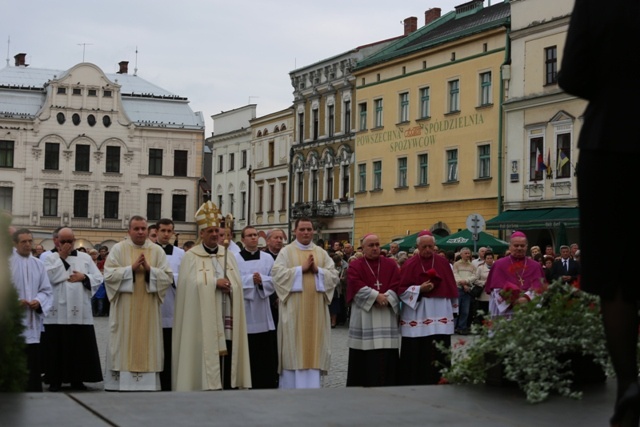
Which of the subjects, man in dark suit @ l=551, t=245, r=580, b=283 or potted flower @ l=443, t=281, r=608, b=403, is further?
man in dark suit @ l=551, t=245, r=580, b=283

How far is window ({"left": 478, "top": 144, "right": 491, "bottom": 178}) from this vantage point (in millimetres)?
46406

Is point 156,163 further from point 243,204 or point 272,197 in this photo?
point 272,197

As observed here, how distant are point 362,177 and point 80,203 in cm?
2780

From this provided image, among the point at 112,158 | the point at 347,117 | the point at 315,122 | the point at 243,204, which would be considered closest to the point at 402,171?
the point at 347,117

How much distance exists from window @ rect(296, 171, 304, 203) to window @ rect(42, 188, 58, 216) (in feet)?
66.2

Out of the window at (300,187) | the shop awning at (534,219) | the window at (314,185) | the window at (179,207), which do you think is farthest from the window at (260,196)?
the shop awning at (534,219)

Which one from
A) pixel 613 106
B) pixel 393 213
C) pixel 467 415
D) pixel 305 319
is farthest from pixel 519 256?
pixel 393 213

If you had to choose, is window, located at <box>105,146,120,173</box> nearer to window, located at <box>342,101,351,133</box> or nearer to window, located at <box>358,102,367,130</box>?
window, located at <box>342,101,351,133</box>

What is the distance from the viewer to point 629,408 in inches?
171

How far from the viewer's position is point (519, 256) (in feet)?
45.2

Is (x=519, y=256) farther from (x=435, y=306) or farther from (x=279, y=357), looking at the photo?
(x=279, y=357)

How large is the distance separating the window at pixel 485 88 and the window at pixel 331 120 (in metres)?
14.6

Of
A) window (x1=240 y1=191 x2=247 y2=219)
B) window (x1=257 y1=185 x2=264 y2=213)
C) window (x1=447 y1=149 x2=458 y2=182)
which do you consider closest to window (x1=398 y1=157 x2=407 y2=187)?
window (x1=447 y1=149 x2=458 y2=182)

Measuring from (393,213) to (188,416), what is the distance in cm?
4786
